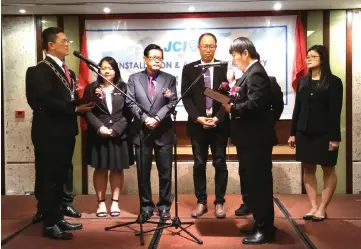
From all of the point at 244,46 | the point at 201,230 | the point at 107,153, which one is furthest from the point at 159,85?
the point at 201,230

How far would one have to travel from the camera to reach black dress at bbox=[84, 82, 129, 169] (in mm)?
3865

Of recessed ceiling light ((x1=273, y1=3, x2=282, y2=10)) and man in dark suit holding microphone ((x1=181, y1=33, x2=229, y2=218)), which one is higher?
recessed ceiling light ((x1=273, y1=3, x2=282, y2=10))

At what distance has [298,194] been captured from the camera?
16.4ft

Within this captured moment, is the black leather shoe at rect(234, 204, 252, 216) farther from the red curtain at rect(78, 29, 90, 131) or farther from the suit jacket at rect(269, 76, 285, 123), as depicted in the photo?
the red curtain at rect(78, 29, 90, 131)

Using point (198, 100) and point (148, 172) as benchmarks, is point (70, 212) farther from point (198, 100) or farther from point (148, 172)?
point (198, 100)

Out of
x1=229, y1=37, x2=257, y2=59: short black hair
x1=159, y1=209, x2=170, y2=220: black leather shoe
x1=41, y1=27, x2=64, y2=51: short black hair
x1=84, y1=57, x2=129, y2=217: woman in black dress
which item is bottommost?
x1=159, y1=209, x2=170, y2=220: black leather shoe

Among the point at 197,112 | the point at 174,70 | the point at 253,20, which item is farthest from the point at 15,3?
the point at 253,20

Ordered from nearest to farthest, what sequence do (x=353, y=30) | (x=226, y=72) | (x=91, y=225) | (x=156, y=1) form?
(x=91, y=225), (x=226, y=72), (x=156, y=1), (x=353, y=30)

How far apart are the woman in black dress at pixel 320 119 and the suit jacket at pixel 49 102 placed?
214 centimetres

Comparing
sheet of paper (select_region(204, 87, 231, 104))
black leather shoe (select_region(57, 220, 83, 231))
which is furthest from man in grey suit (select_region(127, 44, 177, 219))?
sheet of paper (select_region(204, 87, 231, 104))

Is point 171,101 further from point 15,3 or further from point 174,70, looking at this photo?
point 15,3

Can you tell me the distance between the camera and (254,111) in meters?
2.98

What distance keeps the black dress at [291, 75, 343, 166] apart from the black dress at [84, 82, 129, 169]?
1725 millimetres

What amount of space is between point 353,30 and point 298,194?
2.18 m
